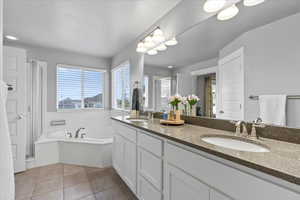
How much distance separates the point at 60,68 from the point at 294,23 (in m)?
4.08

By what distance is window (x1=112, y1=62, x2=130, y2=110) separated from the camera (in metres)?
3.16

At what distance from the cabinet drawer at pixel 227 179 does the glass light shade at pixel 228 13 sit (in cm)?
124

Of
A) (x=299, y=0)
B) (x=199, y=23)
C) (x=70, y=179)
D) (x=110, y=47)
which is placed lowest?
(x=70, y=179)

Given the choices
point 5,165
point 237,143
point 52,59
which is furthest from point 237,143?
point 52,59

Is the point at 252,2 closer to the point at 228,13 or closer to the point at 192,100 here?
the point at 228,13

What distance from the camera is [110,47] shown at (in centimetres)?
320

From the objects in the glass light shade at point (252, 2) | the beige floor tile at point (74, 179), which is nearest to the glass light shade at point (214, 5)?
the glass light shade at point (252, 2)

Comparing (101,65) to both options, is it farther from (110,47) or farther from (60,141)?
(60,141)

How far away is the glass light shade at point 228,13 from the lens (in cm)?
122

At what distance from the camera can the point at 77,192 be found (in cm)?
177

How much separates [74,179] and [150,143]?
1575 millimetres

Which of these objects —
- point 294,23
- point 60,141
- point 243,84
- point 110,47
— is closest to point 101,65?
point 110,47

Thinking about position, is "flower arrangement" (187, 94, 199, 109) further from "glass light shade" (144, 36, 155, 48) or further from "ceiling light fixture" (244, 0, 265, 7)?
"glass light shade" (144, 36, 155, 48)

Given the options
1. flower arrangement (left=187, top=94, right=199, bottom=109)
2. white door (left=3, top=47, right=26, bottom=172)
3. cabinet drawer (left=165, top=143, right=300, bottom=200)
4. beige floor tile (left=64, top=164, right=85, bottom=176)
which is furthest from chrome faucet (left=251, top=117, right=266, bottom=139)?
white door (left=3, top=47, right=26, bottom=172)
